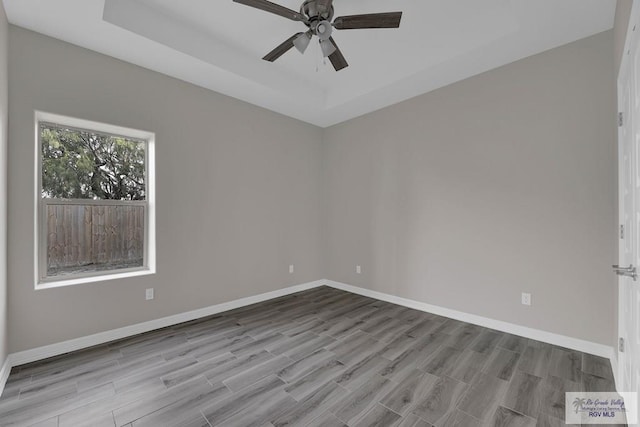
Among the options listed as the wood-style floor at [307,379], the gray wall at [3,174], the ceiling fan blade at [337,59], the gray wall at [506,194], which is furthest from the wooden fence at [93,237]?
the gray wall at [506,194]

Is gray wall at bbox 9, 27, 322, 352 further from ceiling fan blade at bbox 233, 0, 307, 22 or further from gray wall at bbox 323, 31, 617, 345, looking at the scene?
ceiling fan blade at bbox 233, 0, 307, 22

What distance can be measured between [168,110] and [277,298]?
9.37 feet

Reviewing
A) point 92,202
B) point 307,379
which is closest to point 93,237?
point 92,202

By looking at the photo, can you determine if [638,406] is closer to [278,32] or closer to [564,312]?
[564,312]

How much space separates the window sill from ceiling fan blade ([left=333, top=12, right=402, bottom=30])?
10.0 feet

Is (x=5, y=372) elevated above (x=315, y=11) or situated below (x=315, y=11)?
below

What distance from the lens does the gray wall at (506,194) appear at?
2477 millimetres

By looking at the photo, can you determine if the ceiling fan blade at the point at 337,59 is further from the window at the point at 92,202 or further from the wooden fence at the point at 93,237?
the wooden fence at the point at 93,237

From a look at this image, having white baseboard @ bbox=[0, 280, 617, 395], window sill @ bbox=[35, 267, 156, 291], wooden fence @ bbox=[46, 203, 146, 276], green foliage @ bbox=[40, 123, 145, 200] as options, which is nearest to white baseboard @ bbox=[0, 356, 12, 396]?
white baseboard @ bbox=[0, 280, 617, 395]

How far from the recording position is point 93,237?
2840 mm

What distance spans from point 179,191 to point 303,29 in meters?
2.23

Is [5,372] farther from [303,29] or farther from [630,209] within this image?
[630,209]

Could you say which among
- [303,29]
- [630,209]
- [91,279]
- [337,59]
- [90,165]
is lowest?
[91,279]

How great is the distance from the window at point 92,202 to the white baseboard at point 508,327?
3.11 m
